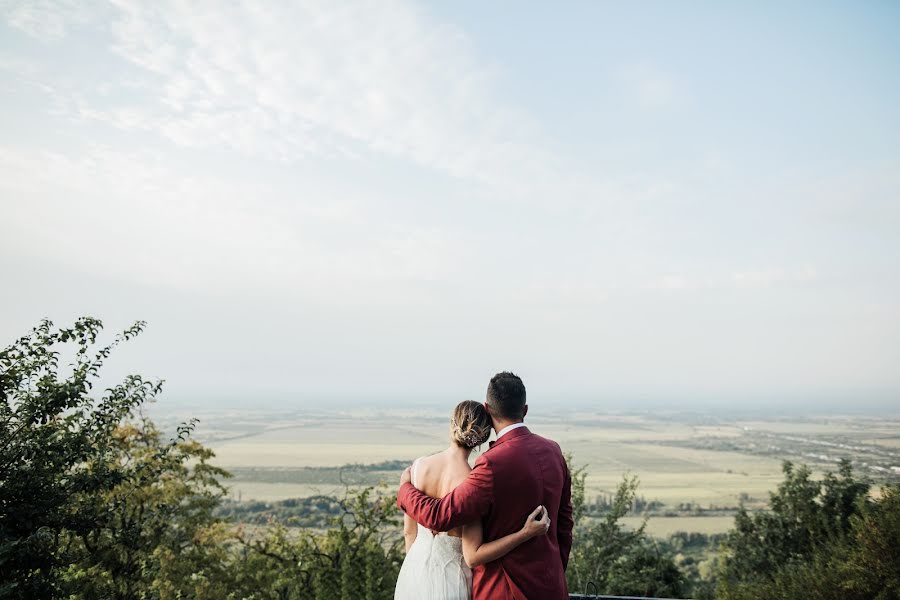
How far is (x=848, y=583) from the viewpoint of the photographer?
19.1 feet

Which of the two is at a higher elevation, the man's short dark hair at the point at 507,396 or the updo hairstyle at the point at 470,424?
the man's short dark hair at the point at 507,396

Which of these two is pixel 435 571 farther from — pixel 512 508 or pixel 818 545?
pixel 818 545

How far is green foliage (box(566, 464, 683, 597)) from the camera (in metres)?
17.7

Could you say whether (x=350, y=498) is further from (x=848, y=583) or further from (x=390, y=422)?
(x=390, y=422)

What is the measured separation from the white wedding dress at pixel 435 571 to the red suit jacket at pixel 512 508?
9.9 inches

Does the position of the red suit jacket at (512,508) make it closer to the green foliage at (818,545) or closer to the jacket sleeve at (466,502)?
the jacket sleeve at (466,502)

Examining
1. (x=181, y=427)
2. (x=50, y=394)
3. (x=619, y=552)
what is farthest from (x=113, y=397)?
(x=619, y=552)

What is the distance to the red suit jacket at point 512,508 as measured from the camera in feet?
9.52

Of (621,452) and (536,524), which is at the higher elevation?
(536,524)

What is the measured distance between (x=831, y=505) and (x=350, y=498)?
15157mm

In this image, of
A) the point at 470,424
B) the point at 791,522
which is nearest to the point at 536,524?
the point at 470,424

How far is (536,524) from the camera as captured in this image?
9.39ft

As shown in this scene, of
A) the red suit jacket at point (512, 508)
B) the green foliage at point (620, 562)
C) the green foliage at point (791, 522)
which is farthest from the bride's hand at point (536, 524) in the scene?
the green foliage at point (791, 522)

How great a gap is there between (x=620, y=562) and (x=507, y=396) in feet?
63.5
